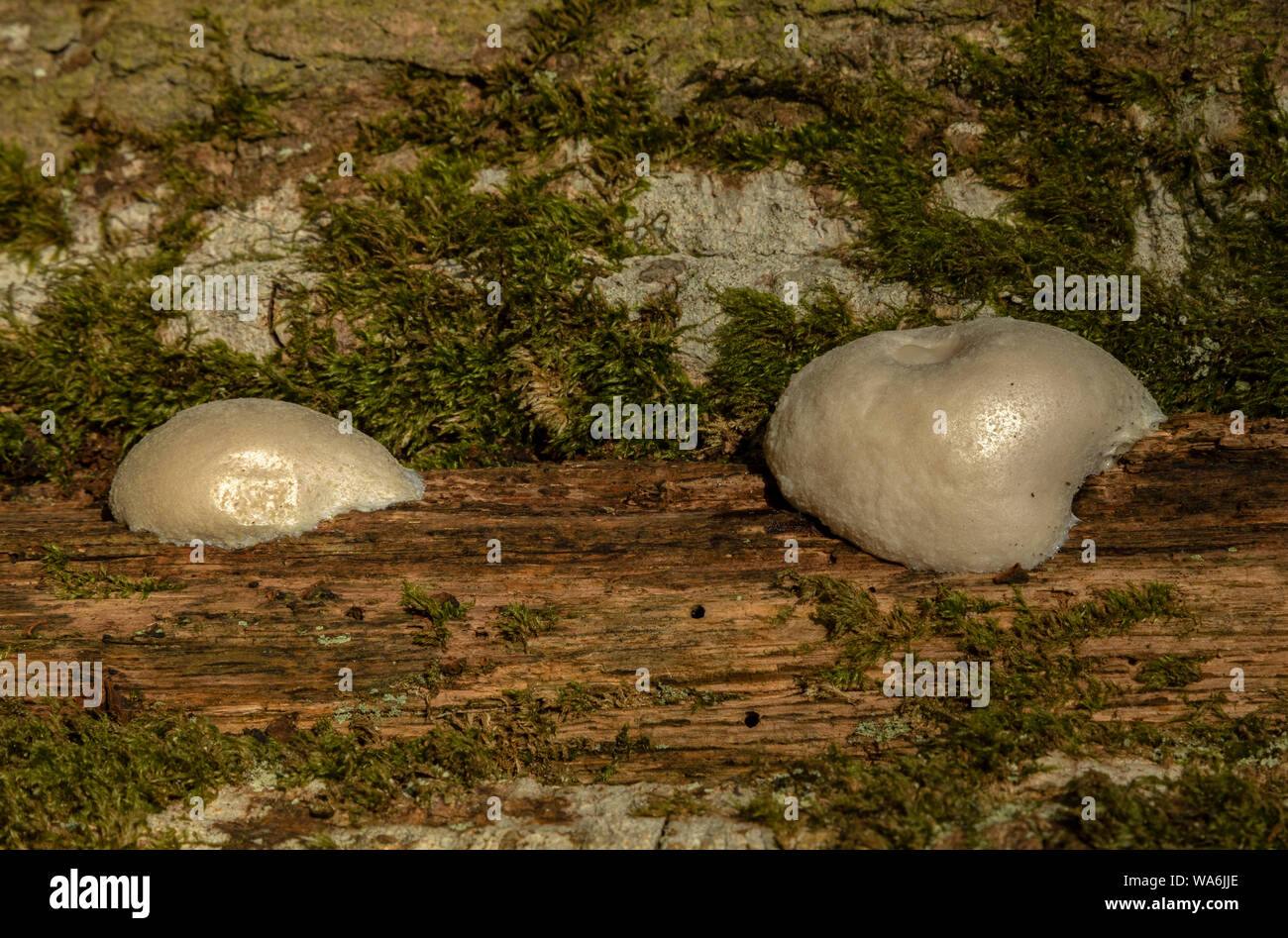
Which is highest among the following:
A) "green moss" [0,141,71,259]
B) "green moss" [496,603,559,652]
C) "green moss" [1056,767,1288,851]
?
"green moss" [0,141,71,259]

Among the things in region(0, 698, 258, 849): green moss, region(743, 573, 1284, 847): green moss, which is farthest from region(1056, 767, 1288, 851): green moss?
region(0, 698, 258, 849): green moss

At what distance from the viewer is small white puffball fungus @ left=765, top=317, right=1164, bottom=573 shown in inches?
170

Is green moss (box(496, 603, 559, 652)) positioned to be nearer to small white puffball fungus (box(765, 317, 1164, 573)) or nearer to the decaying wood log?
the decaying wood log

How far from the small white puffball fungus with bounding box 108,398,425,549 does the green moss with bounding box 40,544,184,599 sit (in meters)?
0.27

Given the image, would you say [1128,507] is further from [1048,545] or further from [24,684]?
[24,684]

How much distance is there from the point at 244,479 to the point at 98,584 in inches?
35.5

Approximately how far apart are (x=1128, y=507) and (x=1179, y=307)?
63.0 inches

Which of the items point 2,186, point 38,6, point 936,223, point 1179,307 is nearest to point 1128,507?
point 1179,307

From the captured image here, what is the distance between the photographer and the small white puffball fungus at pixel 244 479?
4.85 metres

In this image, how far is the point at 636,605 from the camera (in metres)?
4.55

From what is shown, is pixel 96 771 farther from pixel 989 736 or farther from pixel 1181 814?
pixel 1181 814

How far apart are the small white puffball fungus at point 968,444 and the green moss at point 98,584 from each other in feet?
11.0

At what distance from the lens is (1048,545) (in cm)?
448

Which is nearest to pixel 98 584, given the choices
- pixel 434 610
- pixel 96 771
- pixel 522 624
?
pixel 96 771
